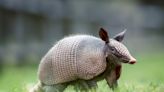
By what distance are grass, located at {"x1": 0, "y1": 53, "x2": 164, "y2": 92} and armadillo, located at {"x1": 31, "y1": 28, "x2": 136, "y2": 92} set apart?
0.38 metres

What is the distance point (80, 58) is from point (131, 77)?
18.9ft

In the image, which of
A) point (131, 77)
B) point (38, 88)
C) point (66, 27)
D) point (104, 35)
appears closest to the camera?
point (104, 35)

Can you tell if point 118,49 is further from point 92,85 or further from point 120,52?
point 92,85

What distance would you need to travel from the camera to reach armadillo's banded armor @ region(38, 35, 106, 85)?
25.7 feet

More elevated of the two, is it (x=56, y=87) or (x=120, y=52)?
(x=120, y=52)

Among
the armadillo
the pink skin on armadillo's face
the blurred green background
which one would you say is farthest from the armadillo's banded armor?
the blurred green background

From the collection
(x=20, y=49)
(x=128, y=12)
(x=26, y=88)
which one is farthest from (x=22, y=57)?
(x=26, y=88)

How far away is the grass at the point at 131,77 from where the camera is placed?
29.0 feet

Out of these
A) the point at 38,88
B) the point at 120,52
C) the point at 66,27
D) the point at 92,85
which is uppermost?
the point at 66,27

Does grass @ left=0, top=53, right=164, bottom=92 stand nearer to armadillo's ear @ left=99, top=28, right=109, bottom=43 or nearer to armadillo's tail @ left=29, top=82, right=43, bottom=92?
armadillo's tail @ left=29, top=82, right=43, bottom=92

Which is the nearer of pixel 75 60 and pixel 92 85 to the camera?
pixel 75 60

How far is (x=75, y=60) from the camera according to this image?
25.7 ft

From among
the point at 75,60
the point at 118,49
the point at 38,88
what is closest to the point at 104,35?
the point at 118,49

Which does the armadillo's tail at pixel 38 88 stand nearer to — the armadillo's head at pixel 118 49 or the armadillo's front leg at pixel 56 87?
the armadillo's front leg at pixel 56 87
